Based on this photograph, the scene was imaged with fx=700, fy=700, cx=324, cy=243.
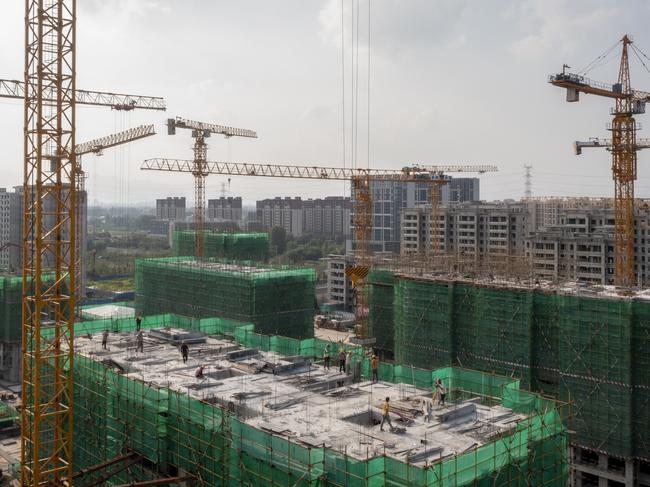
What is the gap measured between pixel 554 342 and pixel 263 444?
66.0ft

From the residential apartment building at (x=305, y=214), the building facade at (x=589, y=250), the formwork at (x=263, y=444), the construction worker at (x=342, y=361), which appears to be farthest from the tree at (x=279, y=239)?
the construction worker at (x=342, y=361)

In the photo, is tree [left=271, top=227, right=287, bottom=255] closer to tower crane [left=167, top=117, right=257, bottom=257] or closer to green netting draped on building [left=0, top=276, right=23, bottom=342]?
tower crane [left=167, top=117, right=257, bottom=257]

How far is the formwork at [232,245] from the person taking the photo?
211ft

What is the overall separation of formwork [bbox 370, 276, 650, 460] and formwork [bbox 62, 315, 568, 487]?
30.4ft

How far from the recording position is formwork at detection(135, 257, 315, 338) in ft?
154

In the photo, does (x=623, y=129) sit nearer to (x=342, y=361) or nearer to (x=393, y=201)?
(x=342, y=361)

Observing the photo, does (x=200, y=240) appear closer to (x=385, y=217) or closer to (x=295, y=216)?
(x=385, y=217)

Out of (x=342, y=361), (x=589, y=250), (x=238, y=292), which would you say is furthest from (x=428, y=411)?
(x=589, y=250)

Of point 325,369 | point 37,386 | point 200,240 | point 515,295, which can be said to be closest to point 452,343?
point 515,295

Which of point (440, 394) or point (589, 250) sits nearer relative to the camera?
point (440, 394)

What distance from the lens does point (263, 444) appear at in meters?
18.2

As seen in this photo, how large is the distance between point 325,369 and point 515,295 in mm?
12984

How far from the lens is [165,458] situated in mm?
22109

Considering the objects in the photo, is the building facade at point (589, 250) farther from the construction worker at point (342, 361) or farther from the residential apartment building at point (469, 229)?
the construction worker at point (342, 361)
